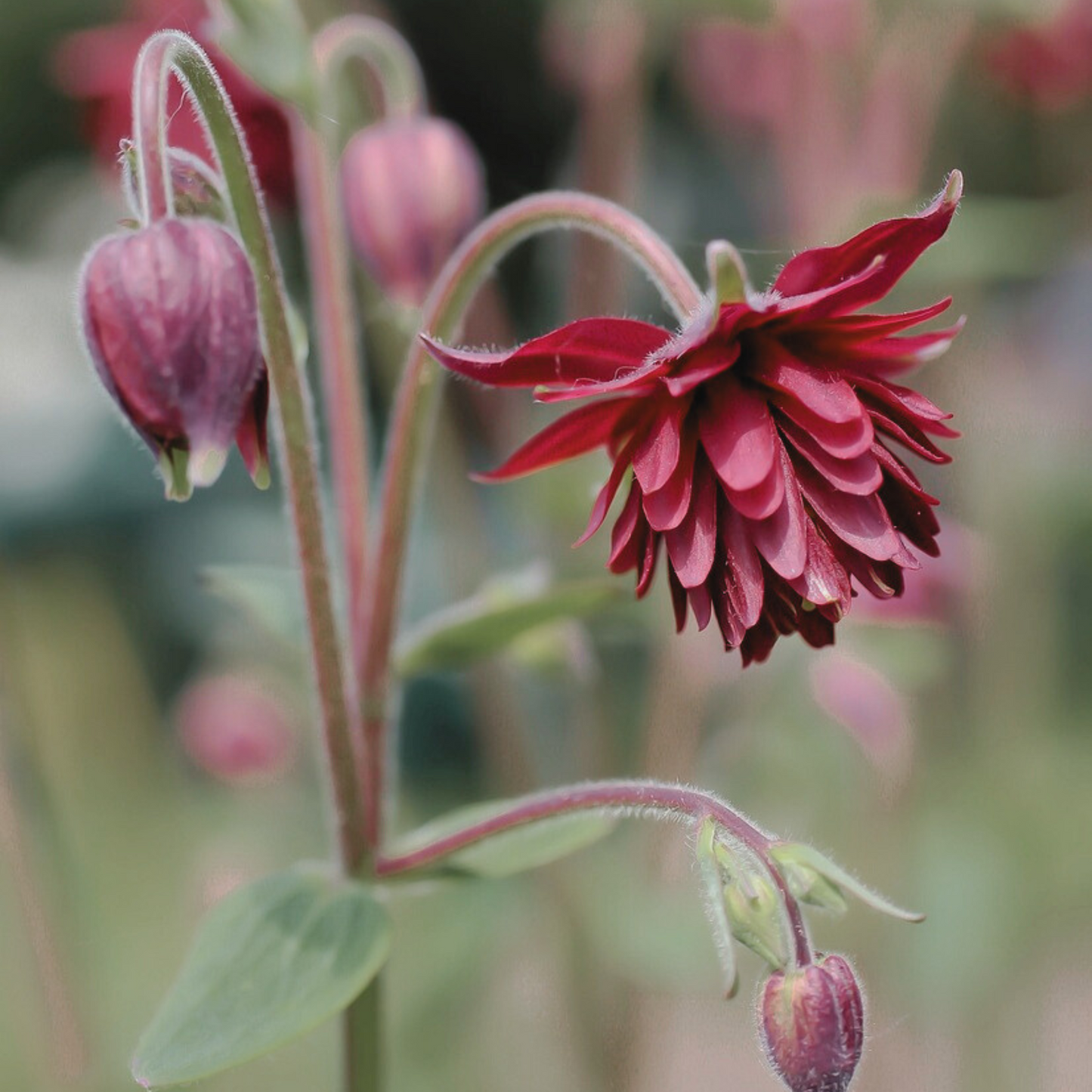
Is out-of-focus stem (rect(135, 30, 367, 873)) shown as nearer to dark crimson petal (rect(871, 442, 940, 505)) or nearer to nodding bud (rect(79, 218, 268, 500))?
nodding bud (rect(79, 218, 268, 500))

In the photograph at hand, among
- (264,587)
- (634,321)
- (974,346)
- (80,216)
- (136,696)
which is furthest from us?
(80,216)

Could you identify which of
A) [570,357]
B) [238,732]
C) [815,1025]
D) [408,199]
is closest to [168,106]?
[408,199]

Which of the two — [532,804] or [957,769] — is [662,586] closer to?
[532,804]

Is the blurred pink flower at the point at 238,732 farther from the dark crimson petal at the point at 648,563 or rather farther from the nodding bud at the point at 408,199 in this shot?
the dark crimson petal at the point at 648,563

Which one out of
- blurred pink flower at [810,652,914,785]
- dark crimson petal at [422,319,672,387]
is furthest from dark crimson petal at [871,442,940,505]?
blurred pink flower at [810,652,914,785]

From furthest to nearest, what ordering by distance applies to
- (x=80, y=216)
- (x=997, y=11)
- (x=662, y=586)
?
(x=80, y=216), (x=997, y=11), (x=662, y=586)

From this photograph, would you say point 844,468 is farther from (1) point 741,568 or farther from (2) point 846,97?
(2) point 846,97

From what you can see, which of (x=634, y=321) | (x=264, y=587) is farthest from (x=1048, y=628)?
(x=634, y=321)
